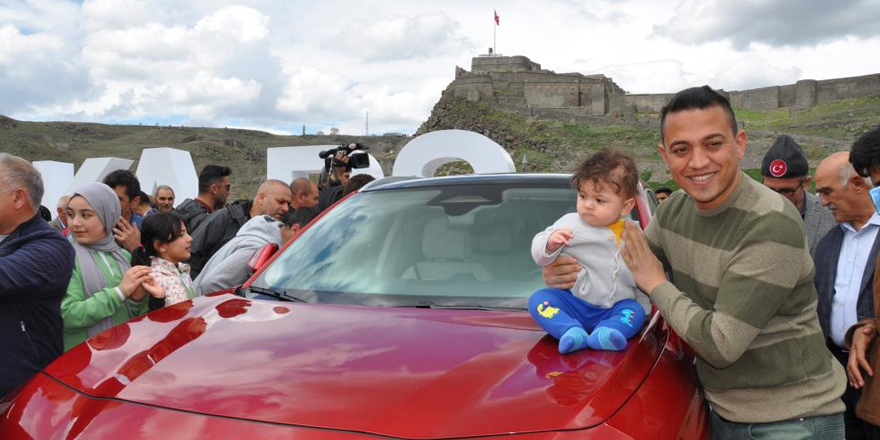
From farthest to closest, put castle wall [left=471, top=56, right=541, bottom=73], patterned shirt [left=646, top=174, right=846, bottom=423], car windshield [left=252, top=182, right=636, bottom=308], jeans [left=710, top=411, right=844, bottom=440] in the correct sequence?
castle wall [left=471, top=56, right=541, bottom=73]
car windshield [left=252, top=182, right=636, bottom=308]
jeans [left=710, top=411, right=844, bottom=440]
patterned shirt [left=646, top=174, right=846, bottom=423]

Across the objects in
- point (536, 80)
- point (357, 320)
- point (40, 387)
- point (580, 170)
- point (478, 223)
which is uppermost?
point (536, 80)

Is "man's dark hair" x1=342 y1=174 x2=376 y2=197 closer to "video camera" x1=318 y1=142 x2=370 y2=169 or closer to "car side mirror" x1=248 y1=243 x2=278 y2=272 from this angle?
"video camera" x1=318 y1=142 x2=370 y2=169

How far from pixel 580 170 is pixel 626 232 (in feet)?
1.19

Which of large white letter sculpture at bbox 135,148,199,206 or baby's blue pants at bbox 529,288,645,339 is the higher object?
large white letter sculpture at bbox 135,148,199,206

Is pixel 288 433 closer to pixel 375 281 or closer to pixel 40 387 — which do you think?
pixel 40 387

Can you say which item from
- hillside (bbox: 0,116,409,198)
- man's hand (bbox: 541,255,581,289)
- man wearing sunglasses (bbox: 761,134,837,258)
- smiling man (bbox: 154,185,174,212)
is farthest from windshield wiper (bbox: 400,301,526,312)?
hillside (bbox: 0,116,409,198)

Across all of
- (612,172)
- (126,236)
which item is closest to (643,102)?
(126,236)

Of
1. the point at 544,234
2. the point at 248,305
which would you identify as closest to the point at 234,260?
the point at 248,305

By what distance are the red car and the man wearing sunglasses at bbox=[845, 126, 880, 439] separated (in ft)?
2.59

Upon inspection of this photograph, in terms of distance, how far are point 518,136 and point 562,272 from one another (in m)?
59.9

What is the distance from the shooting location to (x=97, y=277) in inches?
138

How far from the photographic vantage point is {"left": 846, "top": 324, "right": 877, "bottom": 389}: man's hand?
2.61 meters

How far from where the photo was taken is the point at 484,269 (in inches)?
114

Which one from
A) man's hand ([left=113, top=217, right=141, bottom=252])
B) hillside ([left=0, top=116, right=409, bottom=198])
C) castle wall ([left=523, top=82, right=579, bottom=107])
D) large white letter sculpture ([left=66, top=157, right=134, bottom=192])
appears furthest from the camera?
castle wall ([left=523, top=82, right=579, bottom=107])
